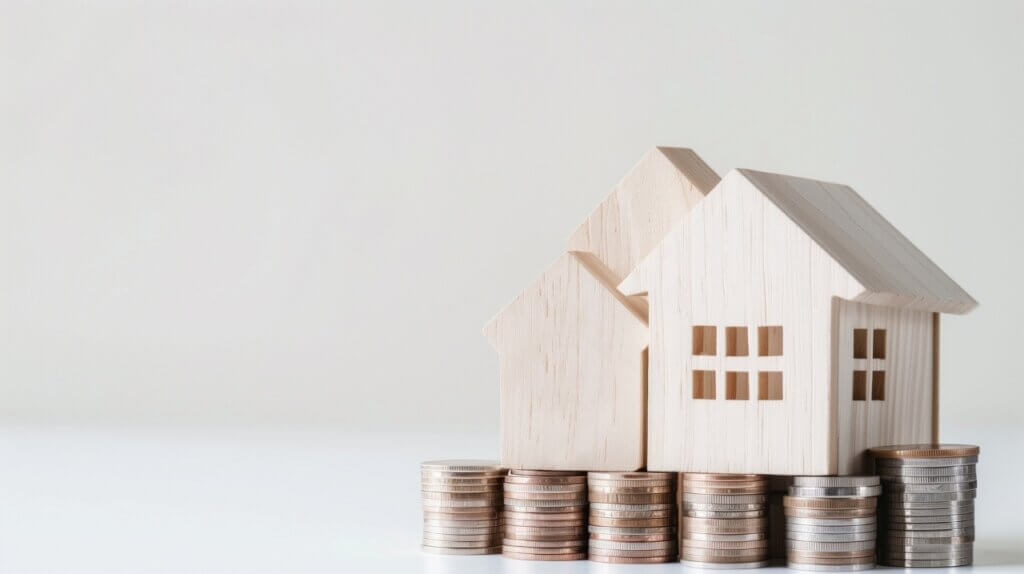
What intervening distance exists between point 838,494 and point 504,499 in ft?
3.44

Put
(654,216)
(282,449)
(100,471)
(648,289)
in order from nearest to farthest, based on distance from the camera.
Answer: (648,289)
(654,216)
(100,471)
(282,449)

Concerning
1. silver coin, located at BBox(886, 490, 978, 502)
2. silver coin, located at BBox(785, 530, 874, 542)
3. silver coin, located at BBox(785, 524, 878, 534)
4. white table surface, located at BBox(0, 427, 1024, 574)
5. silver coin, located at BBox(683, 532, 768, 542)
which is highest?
silver coin, located at BBox(886, 490, 978, 502)

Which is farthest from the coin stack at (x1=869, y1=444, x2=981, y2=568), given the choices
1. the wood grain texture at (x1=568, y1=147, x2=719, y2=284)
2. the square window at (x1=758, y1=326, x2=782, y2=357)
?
the wood grain texture at (x1=568, y1=147, x2=719, y2=284)

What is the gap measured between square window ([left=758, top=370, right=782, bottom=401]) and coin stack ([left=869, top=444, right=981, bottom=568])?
0.37 metres

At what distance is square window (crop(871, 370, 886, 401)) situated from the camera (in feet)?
16.7

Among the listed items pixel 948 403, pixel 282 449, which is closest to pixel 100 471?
pixel 282 449

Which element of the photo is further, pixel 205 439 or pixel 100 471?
pixel 205 439

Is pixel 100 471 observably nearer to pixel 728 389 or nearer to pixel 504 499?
pixel 504 499

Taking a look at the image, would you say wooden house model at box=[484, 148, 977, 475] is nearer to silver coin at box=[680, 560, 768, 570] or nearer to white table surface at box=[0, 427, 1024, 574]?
silver coin at box=[680, 560, 768, 570]

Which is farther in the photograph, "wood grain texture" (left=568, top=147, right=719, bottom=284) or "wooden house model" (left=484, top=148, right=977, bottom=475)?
"wood grain texture" (left=568, top=147, right=719, bottom=284)

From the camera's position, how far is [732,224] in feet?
15.9

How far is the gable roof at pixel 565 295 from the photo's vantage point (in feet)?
16.6

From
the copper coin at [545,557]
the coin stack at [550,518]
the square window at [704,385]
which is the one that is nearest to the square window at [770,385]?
the square window at [704,385]

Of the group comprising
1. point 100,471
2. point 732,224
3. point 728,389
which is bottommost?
point 100,471
